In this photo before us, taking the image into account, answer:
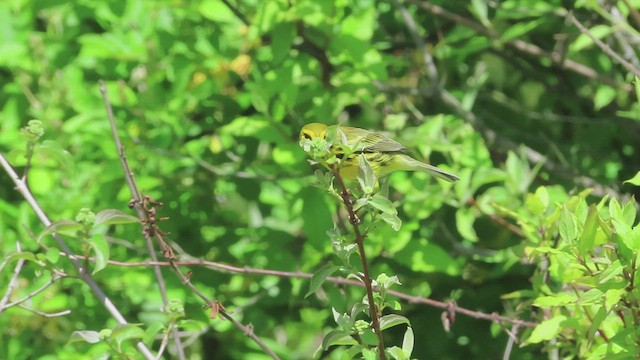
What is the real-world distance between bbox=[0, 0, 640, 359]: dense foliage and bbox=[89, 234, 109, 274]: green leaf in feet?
3.30

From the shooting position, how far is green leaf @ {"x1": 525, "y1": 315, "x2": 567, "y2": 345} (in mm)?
2244

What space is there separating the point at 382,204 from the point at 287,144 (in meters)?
1.64

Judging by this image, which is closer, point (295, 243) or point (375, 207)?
point (375, 207)

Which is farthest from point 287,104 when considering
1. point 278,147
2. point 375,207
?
Result: point 375,207

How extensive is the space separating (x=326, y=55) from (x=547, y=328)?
1.50 m

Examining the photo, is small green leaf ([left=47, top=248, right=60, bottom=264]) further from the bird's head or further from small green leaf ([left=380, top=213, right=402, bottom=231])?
the bird's head

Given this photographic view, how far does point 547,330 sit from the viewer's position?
226cm

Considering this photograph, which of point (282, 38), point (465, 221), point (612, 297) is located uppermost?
point (612, 297)

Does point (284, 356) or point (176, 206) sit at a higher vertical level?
point (176, 206)

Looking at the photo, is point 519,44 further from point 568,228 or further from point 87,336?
point 87,336

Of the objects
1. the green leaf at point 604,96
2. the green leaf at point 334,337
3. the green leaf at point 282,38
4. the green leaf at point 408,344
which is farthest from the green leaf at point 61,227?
the green leaf at point 604,96

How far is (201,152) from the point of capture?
3.82 m

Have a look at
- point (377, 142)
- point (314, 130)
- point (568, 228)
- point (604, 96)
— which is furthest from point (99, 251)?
point (604, 96)

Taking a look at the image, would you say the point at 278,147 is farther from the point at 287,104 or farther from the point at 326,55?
the point at 326,55
